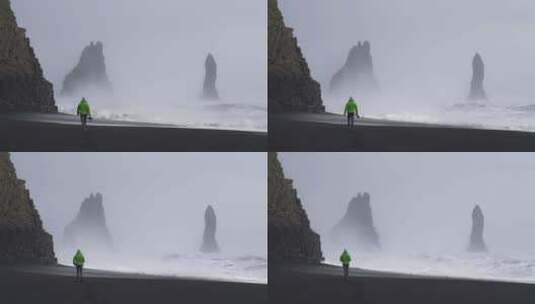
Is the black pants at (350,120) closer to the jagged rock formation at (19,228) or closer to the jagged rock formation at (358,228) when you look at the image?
the jagged rock formation at (358,228)

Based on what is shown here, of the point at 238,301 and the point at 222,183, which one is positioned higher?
the point at 222,183

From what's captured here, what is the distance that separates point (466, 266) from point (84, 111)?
353 centimetres

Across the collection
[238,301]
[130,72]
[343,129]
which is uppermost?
[130,72]

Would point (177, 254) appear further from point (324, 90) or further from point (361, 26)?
point (361, 26)

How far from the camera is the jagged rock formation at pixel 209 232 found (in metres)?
7.53

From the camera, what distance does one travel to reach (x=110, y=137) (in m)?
7.76

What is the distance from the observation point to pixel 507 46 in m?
7.43

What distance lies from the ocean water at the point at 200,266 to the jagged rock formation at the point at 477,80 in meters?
2.24

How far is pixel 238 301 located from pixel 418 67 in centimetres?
252

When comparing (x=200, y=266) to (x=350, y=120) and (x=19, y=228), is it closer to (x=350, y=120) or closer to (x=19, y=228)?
(x=19, y=228)

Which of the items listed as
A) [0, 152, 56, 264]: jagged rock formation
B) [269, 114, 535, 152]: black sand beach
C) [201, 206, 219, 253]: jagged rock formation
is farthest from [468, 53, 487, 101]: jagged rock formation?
[0, 152, 56, 264]: jagged rock formation

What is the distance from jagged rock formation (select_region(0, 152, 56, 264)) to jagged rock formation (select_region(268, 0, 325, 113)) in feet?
7.64

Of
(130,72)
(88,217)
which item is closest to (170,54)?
(130,72)

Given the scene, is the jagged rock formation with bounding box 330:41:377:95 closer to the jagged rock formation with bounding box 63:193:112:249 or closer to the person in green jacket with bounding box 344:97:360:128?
the person in green jacket with bounding box 344:97:360:128
